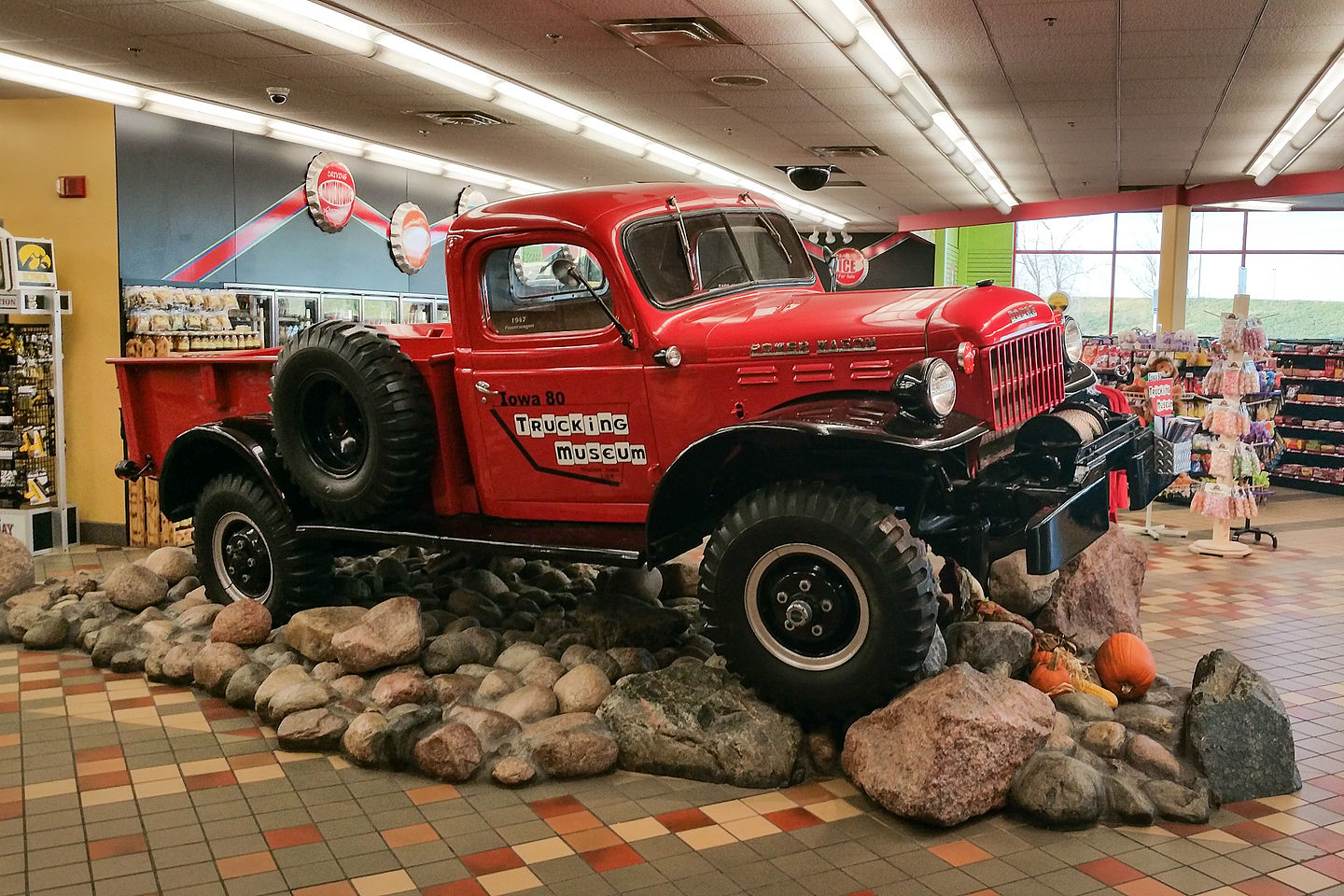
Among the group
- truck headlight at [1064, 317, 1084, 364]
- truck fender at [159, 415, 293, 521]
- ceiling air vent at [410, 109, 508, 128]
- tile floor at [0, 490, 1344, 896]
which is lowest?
tile floor at [0, 490, 1344, 896]

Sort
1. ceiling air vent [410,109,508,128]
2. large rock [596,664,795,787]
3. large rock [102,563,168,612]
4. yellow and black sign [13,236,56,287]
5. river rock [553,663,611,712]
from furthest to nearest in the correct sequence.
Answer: ceiling air vent [410,109,508,128] < yellow and black sign [13,236,56,287] < large rock [102,563,168,612] < river rock [553,663,611,712] < large rock [596,664,795,787]

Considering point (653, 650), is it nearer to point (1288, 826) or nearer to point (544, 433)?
point (544, 433)

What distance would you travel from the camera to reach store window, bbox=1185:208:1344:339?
22188 millimetres

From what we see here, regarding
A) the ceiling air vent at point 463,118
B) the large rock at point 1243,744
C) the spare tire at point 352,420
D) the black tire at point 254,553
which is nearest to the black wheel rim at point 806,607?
the large rock at point 1243,744

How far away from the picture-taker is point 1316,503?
38.6 ft

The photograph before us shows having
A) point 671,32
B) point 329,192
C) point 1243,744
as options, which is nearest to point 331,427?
point 671,32

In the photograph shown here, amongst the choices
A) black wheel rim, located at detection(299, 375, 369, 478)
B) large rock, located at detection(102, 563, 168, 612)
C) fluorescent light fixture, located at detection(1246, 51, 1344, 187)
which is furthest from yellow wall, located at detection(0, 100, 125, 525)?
fluorescent light fixture, located at detection(1246, 51, 1344, 187)

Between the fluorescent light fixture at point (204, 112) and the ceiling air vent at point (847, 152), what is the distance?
5658mm

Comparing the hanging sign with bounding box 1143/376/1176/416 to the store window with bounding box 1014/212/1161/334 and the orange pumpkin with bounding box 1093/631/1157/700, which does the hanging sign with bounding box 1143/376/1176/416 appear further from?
the store window with bounding box 1014/212/1161/334

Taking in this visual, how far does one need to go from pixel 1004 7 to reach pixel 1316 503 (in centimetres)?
726

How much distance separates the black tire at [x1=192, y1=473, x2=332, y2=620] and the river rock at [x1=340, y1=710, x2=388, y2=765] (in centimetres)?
143

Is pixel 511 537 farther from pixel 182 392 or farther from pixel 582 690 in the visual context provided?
pixel 182 392

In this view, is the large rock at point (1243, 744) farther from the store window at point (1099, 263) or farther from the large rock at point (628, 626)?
the store window at point (1099, 263)

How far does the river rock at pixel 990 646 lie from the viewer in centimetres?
464
